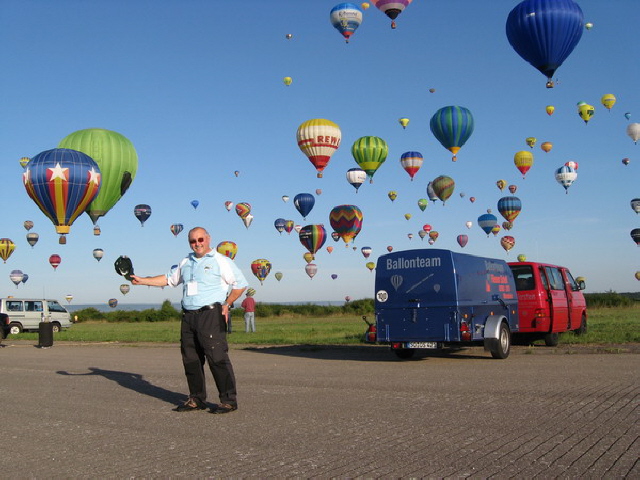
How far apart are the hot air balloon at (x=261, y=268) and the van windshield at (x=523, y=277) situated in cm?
5144

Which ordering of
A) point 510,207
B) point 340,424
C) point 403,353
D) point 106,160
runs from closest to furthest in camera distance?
point 340,424 → point 403,353 → point 106,160 → point 510,207

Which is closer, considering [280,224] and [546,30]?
[546,30]

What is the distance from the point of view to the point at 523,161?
57.9 m

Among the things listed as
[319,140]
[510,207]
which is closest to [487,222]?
[510,207]

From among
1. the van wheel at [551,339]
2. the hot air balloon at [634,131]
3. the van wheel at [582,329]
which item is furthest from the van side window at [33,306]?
the hot air balloon at [634,131]

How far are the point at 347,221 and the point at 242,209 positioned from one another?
70.1 ft

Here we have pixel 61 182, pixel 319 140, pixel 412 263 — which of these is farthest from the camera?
pixel 319 140

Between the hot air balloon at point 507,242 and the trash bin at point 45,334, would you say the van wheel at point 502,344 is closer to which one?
the trash bin at point 45,334

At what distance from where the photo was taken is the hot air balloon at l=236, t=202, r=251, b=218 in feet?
245

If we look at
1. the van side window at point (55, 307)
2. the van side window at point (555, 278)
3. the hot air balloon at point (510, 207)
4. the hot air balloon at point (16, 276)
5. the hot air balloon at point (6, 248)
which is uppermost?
the hot air balloon at point (510, 207)

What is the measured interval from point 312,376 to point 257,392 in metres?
2.27

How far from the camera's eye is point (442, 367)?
1387 centimetres

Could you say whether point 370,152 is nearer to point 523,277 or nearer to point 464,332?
point 523,277

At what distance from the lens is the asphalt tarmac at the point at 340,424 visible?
5.54m
